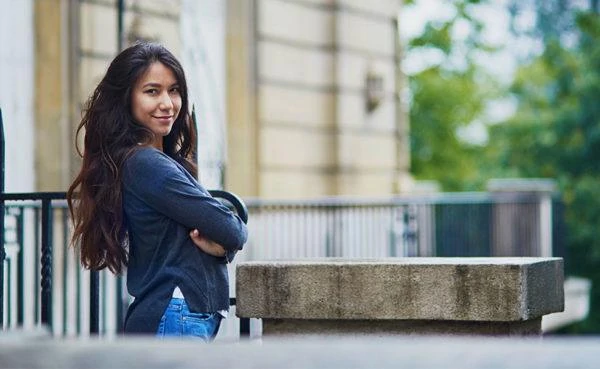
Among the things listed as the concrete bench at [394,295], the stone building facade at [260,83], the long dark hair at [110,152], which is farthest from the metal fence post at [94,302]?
the stone building facade at [260,83]

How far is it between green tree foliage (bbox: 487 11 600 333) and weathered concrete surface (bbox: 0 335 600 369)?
27.7 m

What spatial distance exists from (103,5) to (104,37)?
285mm

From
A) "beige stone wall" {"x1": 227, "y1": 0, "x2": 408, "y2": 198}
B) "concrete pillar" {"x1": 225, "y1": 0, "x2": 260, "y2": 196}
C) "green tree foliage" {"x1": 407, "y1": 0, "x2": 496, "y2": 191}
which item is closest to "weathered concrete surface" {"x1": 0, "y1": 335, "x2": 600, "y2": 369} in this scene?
"beige stone wall" {"x1": 227, "y1": 0, "x2": 408, "y2": 198}

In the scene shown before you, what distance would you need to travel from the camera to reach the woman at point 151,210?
521 centimetres

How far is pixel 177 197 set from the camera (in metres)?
5.23

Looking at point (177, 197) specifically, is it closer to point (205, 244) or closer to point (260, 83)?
point (205, 244)

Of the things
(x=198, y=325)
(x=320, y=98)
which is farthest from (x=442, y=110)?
(x=198, y=325)

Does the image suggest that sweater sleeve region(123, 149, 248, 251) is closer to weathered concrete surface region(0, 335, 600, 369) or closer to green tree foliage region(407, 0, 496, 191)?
weathered concrete surface region(0, 335, 600, 369)

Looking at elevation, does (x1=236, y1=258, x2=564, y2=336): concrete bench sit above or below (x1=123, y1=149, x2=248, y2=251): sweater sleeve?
below

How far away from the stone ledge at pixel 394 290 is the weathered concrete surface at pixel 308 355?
3264 millimetres

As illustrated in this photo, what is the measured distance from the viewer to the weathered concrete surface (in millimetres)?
2447

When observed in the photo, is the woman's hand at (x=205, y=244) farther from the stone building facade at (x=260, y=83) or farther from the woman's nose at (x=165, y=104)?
the stone building facade at (x=260, y=83)

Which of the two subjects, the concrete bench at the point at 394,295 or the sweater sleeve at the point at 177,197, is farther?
the concrete bench at the point at 394,295

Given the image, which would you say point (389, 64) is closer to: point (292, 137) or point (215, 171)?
point (292, 137)
